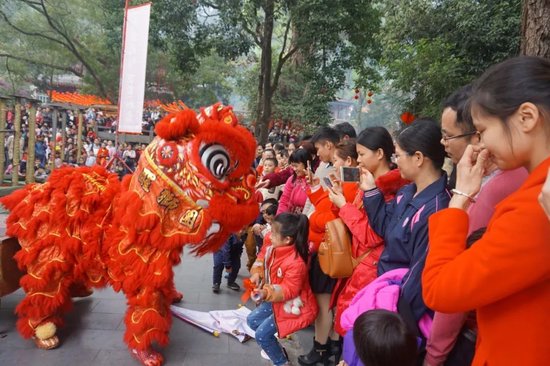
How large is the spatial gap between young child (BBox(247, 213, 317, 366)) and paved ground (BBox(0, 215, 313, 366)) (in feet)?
1.40

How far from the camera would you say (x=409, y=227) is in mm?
1874

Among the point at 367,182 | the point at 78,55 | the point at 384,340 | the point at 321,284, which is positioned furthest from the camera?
the point at 78,55

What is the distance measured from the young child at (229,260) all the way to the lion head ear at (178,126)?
183 centimetres

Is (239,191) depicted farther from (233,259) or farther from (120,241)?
(233,259)

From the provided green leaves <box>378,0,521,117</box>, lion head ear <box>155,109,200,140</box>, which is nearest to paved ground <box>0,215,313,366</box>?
lion head ear <box>155,109,200,140</box>

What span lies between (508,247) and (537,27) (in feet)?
10.4

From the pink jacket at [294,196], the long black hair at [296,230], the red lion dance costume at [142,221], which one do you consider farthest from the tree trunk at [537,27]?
the red lion dance costume at [142,221]

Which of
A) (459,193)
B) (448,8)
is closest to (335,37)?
(448,8)

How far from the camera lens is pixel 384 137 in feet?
8.40

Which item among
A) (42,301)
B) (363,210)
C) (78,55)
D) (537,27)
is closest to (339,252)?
(363,210)

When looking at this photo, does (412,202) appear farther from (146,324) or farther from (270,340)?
(146,324)

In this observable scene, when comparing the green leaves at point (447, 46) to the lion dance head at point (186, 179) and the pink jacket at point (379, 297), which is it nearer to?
the lion dance head at point (186, 179)

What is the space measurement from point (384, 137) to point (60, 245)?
2434mm

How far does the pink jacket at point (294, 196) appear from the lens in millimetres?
4051
